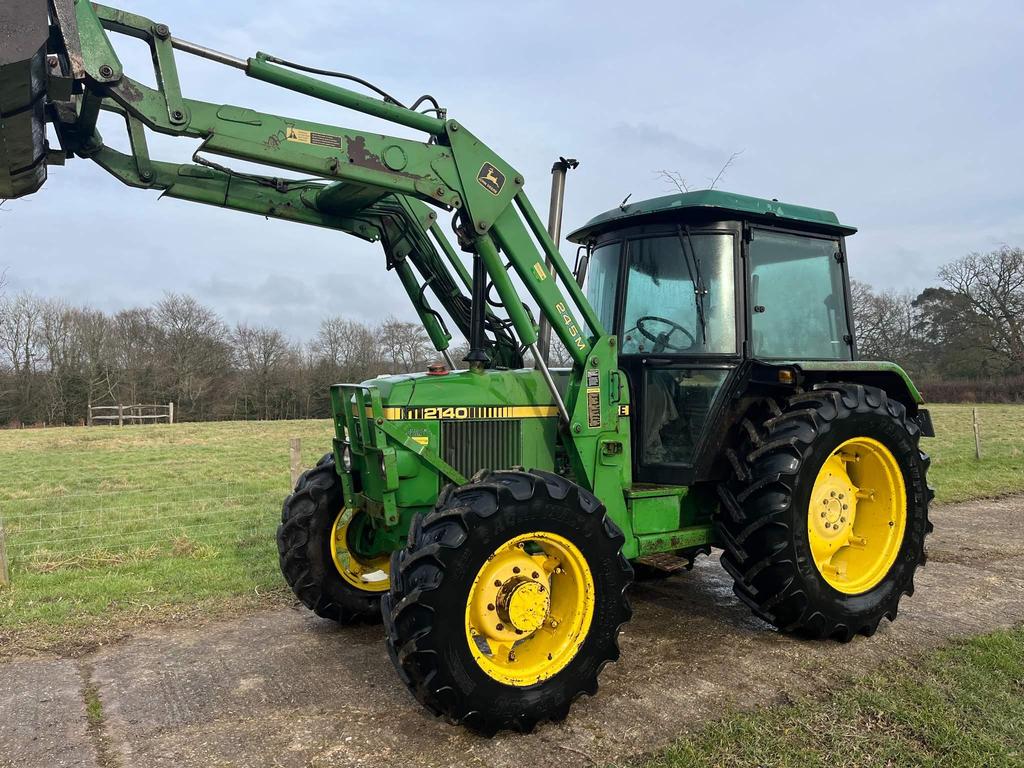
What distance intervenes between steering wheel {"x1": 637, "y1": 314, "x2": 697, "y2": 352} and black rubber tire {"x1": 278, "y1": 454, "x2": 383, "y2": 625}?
2286mm

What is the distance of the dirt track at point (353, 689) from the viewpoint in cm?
339

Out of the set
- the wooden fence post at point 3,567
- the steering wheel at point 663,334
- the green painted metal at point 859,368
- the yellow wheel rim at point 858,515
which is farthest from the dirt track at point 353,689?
the wooden fence post at point 3,567

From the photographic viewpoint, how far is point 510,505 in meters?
3.61

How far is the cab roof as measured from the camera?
486 centimetres

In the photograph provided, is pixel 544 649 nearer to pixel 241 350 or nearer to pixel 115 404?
pixel 115 404

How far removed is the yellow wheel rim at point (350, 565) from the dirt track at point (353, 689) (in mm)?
303

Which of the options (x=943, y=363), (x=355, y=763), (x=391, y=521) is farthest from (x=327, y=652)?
(x=943, y=363)

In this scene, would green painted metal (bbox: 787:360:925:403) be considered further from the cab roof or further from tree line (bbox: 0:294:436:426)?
Answer: tree line (bbox: 0:294:436:426)

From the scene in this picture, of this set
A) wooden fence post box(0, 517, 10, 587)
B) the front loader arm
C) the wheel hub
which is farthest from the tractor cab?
wooden fence post box(0, 517, 10, 587)

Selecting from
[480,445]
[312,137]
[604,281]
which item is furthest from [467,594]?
[604,281]

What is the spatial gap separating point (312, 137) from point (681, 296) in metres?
2.53

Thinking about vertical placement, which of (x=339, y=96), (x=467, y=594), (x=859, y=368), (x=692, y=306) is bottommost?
(x=467, y=594)

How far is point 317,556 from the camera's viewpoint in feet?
16.3

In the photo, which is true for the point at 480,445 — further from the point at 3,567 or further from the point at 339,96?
the point at 3,567
